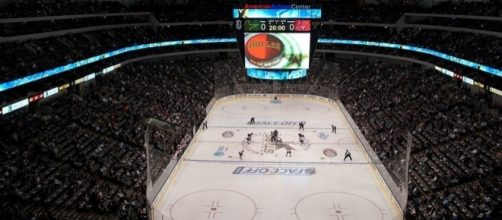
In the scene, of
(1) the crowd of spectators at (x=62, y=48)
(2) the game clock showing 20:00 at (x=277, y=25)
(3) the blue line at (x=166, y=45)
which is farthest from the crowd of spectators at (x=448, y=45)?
(1) the crowd of spectators at (x=62, y=48)

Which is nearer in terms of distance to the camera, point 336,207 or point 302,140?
point 336,207

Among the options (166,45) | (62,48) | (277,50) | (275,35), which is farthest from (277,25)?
(62,48)

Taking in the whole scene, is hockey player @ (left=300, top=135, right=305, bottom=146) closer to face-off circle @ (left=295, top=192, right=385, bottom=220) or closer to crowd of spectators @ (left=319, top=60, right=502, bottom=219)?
crowd of spectators @ (left=319, top=60, right=502, bottom=219)

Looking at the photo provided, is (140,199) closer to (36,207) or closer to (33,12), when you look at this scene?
(36,207)

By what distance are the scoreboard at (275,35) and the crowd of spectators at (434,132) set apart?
250 inches

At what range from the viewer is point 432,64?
129ft

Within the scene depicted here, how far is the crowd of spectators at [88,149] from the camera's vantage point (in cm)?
1859

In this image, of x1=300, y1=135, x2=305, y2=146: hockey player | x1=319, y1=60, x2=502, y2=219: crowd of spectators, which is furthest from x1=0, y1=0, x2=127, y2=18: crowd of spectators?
x1=319, y1=60, x2=502, y2=219: crowd of spectators

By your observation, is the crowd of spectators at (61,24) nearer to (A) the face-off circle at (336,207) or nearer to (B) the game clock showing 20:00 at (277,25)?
(B) the game clock showing 20:00 at (277,25)

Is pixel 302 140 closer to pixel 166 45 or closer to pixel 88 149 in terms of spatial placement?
pixel 88 149

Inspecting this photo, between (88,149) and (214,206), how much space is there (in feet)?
26.4

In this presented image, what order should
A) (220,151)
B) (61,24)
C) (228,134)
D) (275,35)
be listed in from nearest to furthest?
(220,151) → (228,134) → (275,35) → (61,24)

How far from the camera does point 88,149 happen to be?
79.4 feet

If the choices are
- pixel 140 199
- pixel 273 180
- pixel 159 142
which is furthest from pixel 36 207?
pixel 273 180
